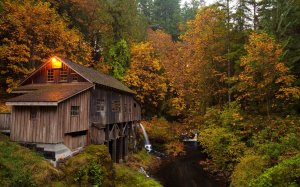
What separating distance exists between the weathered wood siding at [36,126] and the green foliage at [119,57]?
23059 mm

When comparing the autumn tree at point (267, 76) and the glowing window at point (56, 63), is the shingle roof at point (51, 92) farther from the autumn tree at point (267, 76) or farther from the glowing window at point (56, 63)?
the autumn tree at point (267, 76)

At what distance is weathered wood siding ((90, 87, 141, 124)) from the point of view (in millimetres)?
23656

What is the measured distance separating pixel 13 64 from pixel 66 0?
1332 cm

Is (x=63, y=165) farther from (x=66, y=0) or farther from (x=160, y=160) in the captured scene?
(x=66, y=0)

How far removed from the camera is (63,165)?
62.6ft

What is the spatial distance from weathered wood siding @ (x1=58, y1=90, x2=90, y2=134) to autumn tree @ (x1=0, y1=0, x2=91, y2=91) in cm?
1115

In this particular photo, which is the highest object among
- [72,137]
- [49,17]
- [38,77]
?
[49,17]

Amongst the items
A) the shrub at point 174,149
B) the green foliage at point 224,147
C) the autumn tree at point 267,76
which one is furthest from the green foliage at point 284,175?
the shrub at point 174,149

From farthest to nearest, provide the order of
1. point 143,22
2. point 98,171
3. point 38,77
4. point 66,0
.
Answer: point 143,22 < point 66,0 < point 38,77 < point 98,171

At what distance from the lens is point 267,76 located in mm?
22938

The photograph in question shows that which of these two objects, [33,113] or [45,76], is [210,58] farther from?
[33,113]

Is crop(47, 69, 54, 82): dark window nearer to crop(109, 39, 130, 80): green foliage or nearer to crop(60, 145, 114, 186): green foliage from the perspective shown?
crop(60, 145, 114, 186): green foliage

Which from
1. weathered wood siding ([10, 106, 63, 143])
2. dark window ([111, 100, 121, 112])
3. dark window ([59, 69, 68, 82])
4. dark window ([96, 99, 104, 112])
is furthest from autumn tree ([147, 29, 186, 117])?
weathered wood siding ([10, 106, 63, 143])

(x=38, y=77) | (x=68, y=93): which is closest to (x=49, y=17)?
(x=38, y=77)
